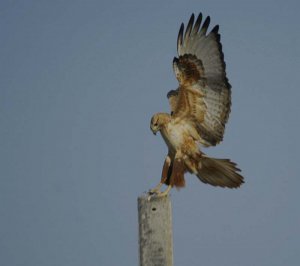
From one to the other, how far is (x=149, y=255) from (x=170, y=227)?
31 cm

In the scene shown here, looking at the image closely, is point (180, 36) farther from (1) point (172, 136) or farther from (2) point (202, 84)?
(1) point (172, 136)

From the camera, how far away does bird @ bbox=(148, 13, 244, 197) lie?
7.48m

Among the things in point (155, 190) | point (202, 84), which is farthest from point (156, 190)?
point (202, 84)

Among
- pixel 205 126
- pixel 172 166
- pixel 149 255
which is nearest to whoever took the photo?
pixel 149 255

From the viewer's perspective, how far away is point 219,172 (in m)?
7.54

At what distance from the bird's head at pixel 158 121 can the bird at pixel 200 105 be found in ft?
0.10

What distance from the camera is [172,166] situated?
24.0 ft

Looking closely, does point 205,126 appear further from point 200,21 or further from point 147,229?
point 147,229

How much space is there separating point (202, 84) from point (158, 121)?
81 centimetres

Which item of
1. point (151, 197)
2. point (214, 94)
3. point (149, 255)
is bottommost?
point (149, 255)

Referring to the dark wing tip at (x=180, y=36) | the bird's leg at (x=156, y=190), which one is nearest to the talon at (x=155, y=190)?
the bird's leg at (x=156, y=190)

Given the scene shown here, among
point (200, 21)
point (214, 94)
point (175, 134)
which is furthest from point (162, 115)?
point (200, 21)

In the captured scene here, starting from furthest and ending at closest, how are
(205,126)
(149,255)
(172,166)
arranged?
(205,126) < (172,166) < (149,255)

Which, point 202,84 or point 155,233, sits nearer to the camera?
point 155,233
